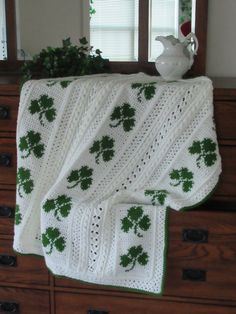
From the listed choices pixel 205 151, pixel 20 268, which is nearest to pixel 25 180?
pixel 20 268

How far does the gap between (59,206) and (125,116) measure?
0.33 m

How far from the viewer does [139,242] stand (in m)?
1.28

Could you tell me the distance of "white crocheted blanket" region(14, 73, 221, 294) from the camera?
1248 millimetres

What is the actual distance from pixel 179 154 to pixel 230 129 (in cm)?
17

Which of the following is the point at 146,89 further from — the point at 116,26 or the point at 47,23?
the point at 47,23

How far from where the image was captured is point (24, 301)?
149 cm

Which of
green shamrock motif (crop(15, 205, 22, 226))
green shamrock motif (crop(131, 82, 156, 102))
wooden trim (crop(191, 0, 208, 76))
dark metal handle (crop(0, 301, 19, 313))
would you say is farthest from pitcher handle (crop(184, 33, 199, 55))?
dark metal handle (crop(0, 301, 19, 313))

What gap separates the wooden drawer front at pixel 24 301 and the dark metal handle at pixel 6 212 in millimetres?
254

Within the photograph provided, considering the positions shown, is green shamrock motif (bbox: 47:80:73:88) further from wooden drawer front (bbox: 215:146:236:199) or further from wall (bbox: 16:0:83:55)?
wooden drawer front (bbox: 215:146:236:199)

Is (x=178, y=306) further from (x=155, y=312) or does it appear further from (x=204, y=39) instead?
(x=204, y=39)

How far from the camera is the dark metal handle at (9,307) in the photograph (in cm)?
150

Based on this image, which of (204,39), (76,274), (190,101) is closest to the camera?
(190,101)

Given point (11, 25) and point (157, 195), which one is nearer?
point (157, 195)

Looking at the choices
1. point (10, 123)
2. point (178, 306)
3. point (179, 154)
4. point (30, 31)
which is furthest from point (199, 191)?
point (30, 31)
